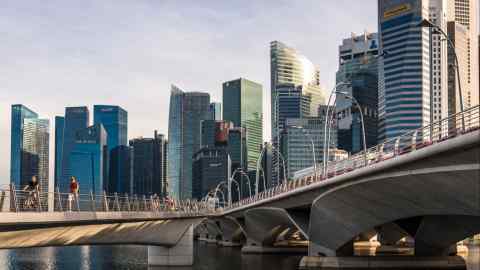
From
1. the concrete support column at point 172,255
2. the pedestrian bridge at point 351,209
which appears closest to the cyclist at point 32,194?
the pedestrian bridge at point 351,209

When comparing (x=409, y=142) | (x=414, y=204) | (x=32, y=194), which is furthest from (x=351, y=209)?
(x=32, y=194)

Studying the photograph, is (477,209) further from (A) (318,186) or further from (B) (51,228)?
(B) (51,228)

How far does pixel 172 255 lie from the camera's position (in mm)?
63781

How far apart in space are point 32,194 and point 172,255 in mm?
28894

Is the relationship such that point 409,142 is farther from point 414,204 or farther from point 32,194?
point 32,194

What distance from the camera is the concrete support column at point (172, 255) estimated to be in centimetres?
6350

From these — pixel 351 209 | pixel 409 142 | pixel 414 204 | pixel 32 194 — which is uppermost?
pixel 409 142

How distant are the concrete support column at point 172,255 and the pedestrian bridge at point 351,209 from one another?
0.09 metres

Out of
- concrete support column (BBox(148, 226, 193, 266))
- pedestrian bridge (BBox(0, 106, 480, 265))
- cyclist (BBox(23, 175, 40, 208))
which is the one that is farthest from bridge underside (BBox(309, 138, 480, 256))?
cyclist (BBox(23, 175, 40, 208))

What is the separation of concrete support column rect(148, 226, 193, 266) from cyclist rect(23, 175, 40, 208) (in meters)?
27.6

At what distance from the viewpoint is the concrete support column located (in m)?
63.5

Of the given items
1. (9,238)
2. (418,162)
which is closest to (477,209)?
(418,162)

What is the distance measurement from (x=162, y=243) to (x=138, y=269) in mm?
3628

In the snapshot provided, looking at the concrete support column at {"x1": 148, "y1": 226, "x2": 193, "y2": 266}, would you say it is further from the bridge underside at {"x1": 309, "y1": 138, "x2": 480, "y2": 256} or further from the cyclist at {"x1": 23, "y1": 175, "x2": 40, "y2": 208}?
the cyclist at {"x1": 23, "y1": 175, "x2": 40, "y2": 208}
